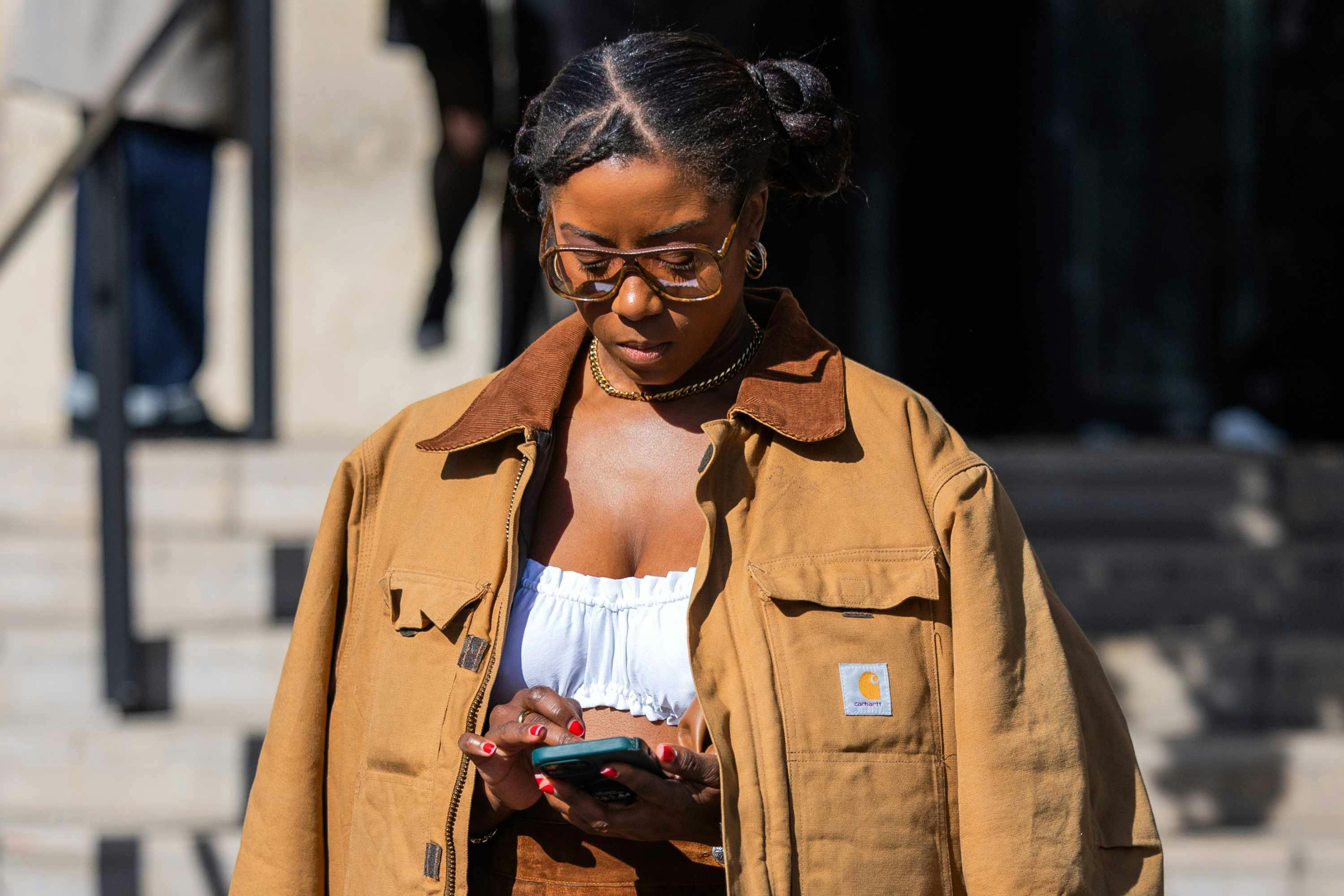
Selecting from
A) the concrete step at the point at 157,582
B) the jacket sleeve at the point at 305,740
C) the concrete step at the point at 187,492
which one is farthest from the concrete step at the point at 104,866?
the jacket sleeve at the point at 305,740

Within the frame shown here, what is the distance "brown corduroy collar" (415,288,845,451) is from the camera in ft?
6.25

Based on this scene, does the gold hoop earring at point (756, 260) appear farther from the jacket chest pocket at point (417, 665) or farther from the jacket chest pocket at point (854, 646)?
the jacket chest pocket at point (417, 665)

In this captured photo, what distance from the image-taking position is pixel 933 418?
1.92 m

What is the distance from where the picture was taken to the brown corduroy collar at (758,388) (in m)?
1.90

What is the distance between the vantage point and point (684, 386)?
6.68 feet

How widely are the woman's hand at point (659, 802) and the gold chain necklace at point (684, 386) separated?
19.9 inches

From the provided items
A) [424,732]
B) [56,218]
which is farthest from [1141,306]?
[424,732]

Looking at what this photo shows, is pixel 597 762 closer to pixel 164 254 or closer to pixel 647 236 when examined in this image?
pixel 647 236

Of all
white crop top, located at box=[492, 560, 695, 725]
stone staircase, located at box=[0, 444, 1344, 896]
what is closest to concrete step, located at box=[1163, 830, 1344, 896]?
stone staircase, located at box=[0, 444, 1344, 896]

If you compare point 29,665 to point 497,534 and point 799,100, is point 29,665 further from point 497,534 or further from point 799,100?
point 799,100

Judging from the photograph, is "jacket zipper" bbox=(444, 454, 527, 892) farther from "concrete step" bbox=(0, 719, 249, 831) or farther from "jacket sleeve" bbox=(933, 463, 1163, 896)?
"concrete step" bbox=(0, 719, 249, 831)

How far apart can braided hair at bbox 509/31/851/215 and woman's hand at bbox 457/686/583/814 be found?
25.9 inches

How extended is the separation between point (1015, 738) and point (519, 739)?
0.59 metres

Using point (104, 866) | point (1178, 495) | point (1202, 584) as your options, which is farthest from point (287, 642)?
point (1178, 495)
